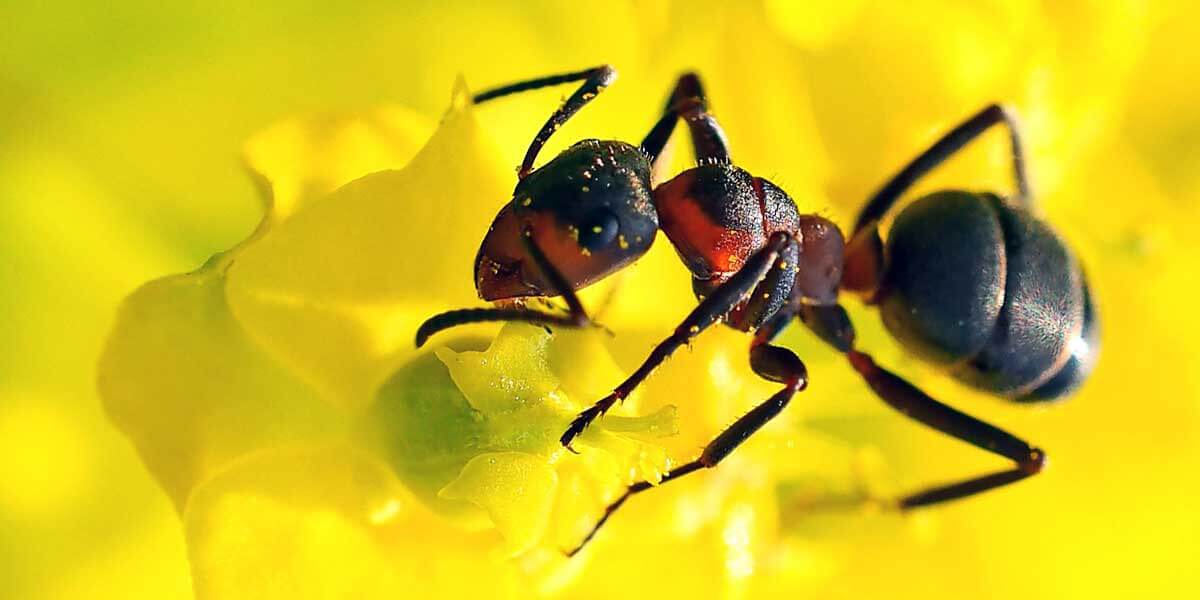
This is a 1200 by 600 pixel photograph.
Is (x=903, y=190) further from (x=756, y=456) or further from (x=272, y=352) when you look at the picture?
(x=272, y=352)

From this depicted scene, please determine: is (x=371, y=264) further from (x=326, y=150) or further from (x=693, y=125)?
(x=693, y=125)

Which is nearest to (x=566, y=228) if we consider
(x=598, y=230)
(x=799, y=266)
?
(x=598, y=230)

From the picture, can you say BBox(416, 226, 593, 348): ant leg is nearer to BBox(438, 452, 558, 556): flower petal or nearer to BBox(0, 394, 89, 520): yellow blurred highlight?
BBox(438, 452, 558, 556): flower petal

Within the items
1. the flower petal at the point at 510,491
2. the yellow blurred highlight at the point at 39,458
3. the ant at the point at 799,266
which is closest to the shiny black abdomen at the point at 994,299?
the ant at the point at 799,266

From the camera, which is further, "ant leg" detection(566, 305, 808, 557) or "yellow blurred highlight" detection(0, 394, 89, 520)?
"ant leg" detection(566, 305, 808, 557)

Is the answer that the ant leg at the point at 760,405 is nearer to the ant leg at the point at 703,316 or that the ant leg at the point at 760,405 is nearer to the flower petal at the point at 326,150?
the ant leg at the point at 703,316

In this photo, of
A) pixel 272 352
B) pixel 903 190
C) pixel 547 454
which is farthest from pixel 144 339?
pixel 903 190

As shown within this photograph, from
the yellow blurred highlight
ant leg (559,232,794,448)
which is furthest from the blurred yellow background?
ant leg (559,232,794,448)
